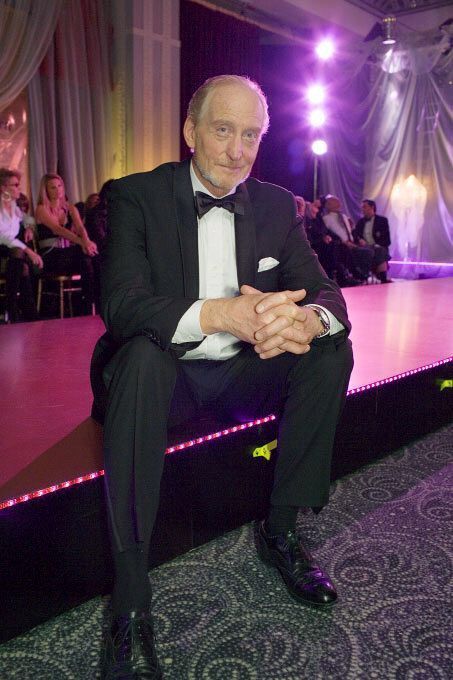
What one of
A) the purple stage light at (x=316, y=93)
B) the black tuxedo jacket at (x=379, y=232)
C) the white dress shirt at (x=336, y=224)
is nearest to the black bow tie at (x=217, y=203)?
the white dress shirt at (x=336, y=224)

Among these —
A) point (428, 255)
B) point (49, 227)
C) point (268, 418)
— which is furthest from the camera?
point (428, 255)

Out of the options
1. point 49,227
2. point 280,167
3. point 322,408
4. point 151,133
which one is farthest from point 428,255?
point 322,408

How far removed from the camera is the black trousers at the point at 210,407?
1.11 metres

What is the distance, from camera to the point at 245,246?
149 cm

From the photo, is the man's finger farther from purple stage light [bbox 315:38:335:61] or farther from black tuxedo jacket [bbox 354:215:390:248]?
purple stage light [bbox 315:38:335:61]

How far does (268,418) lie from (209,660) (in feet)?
2.07

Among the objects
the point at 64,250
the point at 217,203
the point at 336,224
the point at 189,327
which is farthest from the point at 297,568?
the point at 336,224

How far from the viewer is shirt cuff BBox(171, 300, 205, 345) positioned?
3.96 feet

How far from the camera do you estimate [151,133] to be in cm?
645

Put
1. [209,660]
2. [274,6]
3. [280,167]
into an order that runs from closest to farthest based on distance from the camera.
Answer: [209,660] → [274,6] → [280,167]

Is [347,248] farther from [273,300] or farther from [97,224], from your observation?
[273,300]

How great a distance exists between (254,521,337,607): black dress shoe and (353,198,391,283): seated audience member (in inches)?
264

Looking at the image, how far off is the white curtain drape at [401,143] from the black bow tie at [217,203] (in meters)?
7.90

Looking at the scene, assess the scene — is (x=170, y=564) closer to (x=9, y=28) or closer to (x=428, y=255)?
(x=9, y=28)
